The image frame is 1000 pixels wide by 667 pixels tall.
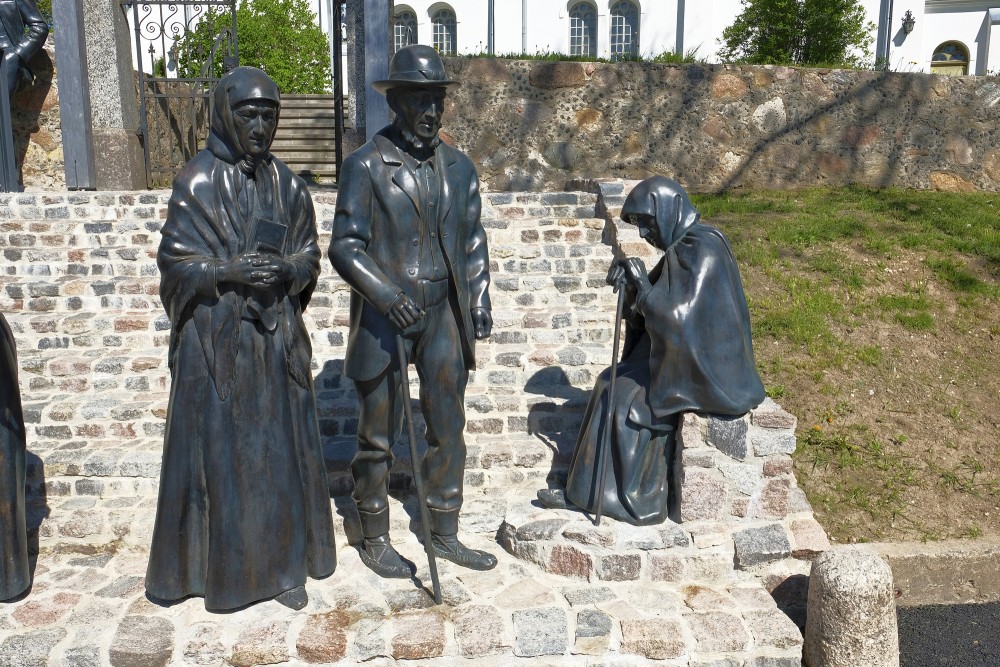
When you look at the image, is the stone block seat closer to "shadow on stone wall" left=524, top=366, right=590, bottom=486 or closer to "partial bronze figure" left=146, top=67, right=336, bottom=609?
"shadow on stone wall" left=524, top=366, right=590, bottom=486

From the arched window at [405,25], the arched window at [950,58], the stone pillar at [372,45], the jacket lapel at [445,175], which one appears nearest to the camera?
the jacket lapel at [445,175]

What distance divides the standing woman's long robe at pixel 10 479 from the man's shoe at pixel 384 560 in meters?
1.43

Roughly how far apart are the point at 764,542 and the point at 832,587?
0.55 metres

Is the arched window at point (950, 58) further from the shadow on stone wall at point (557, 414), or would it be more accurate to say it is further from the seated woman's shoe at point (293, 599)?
the seated woman's shoe at point (293, 599)

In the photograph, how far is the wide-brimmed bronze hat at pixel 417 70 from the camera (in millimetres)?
3354

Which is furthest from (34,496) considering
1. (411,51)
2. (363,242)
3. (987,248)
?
(987,248)

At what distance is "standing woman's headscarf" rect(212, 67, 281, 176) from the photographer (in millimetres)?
3084

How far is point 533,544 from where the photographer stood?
4.06 meters

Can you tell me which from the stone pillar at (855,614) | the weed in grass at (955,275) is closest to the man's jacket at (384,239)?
the stone pillar at (855,614)

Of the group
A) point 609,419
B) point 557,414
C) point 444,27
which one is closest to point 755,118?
point 557,414

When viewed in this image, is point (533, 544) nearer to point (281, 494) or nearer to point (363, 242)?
point (281, 494)

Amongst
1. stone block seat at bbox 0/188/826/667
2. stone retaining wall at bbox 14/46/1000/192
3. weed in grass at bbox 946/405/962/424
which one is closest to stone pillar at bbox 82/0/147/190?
stone retaining wall at bbox 14/46/1000/192

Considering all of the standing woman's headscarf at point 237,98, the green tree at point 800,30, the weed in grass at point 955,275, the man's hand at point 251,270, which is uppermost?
the green tree at point 800,30

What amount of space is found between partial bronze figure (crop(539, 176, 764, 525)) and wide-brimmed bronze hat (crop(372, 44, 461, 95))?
1.16 meters
